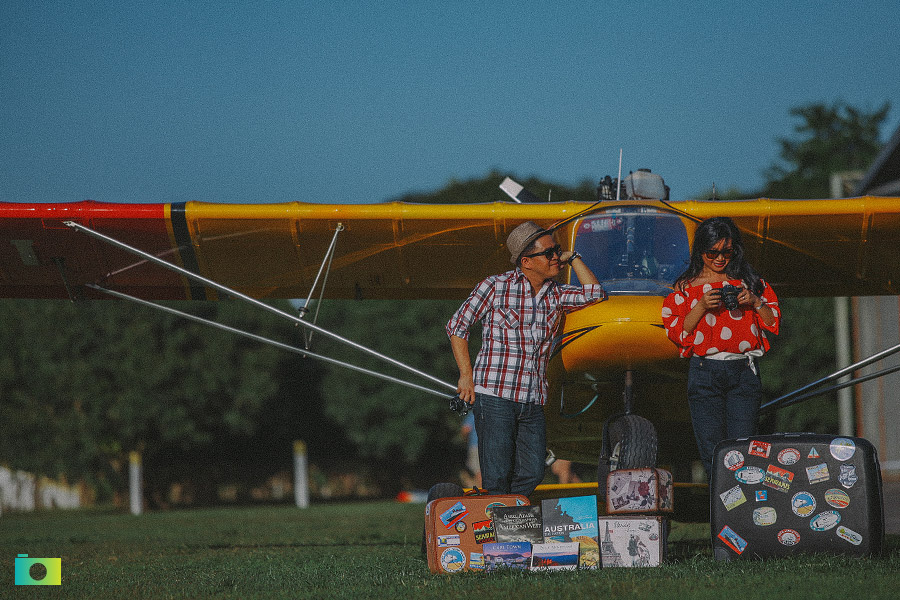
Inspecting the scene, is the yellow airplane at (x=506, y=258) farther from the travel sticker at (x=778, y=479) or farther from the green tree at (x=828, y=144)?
the green tree at (x=828, y=144)

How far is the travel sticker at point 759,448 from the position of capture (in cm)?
454

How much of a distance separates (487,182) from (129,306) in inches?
530

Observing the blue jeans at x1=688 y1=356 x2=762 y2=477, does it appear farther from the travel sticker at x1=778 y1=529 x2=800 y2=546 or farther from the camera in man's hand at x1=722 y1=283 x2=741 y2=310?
the travel sticker at x1=778 y1=529 x2=800 y2=546

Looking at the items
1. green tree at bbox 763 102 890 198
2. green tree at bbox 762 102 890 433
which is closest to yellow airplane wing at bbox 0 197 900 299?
green tree at bbox 762 102 890 433

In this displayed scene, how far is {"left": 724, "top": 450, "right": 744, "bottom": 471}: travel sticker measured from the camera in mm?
4578

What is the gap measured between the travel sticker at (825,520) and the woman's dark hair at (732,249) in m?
1.21

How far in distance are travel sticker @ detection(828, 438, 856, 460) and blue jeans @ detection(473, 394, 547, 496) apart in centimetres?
144

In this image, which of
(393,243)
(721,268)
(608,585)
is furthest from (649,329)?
(393,243)

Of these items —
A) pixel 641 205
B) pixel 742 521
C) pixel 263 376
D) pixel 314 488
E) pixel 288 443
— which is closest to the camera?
pixel 742 521

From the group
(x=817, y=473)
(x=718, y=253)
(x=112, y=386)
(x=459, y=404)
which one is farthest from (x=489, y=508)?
(x=112, y=386)

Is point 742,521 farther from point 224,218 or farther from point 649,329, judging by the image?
point 224,218

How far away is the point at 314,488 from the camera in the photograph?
32.7 meters

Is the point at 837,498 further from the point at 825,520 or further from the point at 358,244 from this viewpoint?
the point at 358,244

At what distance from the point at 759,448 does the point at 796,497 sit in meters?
0.27
